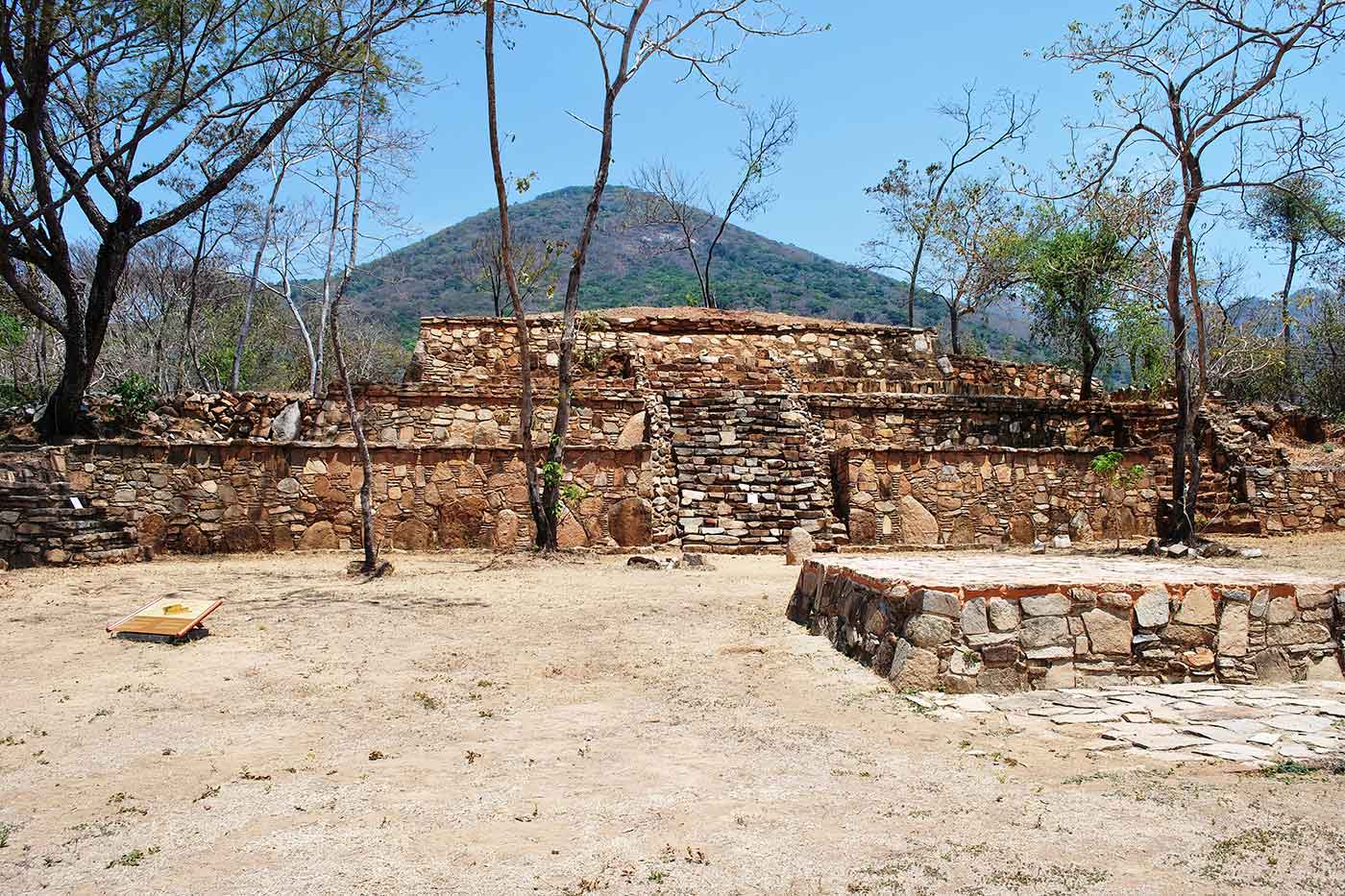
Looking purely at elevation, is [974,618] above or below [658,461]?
below

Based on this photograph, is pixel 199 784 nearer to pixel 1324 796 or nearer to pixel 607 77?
pixel 1324 796

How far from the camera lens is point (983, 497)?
12.0 m

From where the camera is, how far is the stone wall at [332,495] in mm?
9828

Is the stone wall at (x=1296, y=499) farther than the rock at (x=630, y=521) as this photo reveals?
Yes

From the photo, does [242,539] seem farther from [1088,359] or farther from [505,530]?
[1088,359]

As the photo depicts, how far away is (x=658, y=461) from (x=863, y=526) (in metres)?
2.59

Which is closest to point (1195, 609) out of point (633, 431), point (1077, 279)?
point (633, 431)

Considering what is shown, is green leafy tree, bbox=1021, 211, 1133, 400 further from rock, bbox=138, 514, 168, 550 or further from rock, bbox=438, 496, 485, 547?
rock, bbox=138, 514, 168, 550

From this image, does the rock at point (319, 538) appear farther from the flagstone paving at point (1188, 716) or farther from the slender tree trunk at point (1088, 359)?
the slender tree trunk at point (1088, 359)

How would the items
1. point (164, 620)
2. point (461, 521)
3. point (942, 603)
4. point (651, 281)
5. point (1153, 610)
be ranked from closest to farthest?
1. point (942, 603)
2. point (1153, 610)
3. point (164, 620)
4. point (461, 521)
5. point (651, 281)

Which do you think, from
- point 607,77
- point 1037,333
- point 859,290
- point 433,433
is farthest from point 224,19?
point 859,290

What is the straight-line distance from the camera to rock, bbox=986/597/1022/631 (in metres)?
4.68

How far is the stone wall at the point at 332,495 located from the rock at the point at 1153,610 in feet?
22.1

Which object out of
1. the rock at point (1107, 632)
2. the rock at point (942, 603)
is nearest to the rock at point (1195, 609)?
the rock at point (1107, 632)
